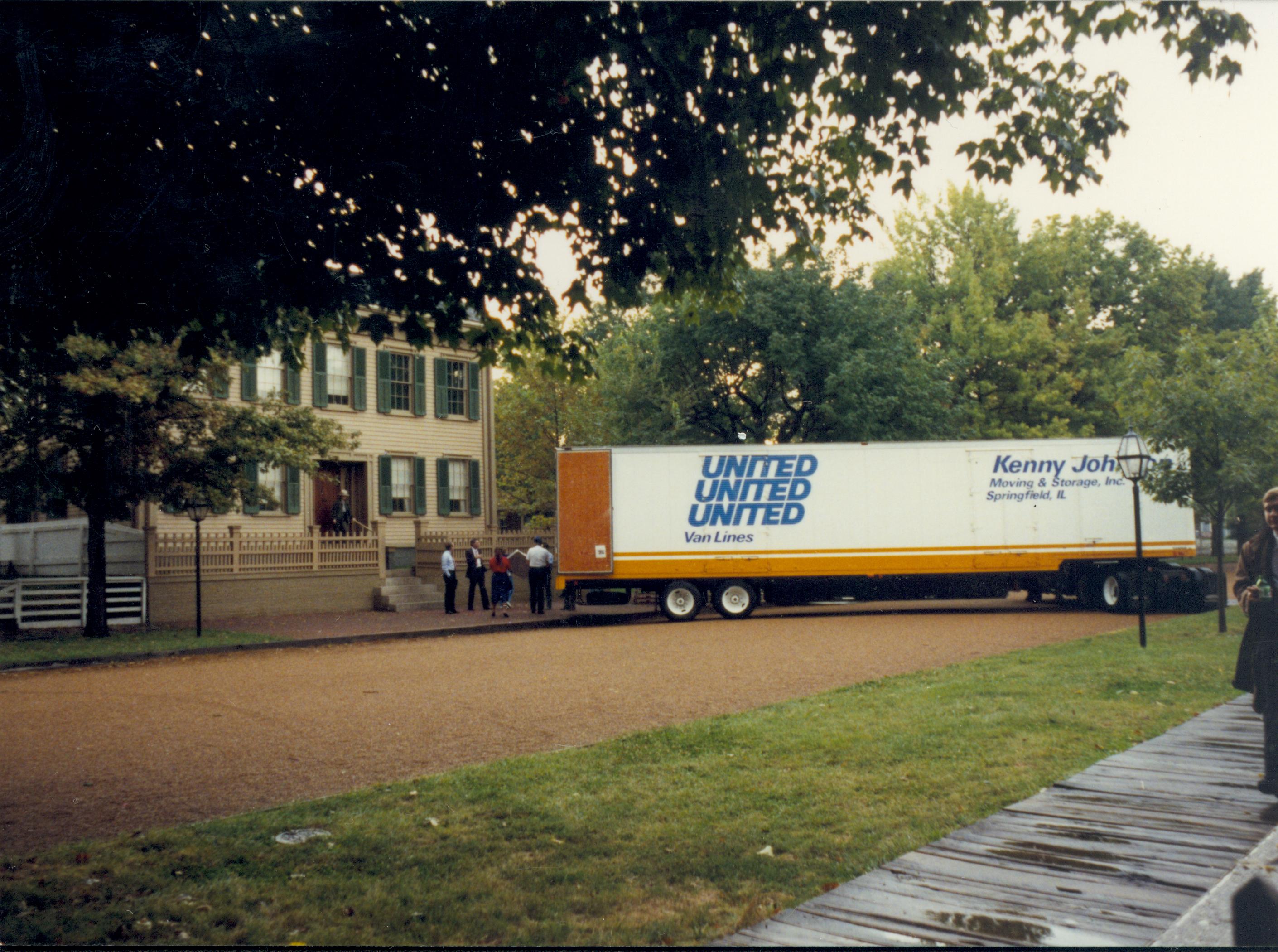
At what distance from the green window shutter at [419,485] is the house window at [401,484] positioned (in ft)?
0.27

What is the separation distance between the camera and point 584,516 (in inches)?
953

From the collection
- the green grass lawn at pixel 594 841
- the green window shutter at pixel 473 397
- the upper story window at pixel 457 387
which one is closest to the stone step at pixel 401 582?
the upper story window at pixel 457 387

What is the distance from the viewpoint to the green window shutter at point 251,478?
71.3ft

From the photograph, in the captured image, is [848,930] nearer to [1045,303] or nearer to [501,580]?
[501,580]

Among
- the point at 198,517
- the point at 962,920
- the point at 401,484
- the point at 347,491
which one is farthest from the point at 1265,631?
the point at 401,484

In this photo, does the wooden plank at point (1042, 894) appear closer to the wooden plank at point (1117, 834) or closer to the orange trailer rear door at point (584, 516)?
the wooden plank at point (1117, 834)

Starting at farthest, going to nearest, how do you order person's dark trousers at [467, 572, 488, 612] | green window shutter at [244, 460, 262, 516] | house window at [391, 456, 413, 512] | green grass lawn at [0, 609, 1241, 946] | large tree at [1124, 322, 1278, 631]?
house window at [391, 456, 413, 512] < person's dark trousers at [467, 572, 488, 612] < green window shutter at [244, 460, 262, 516] < large tree at [1124, 322, 1278, 631] < green grass lawn at [0, 609, 1241, 946]

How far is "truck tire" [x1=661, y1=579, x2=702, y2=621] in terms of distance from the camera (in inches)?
958

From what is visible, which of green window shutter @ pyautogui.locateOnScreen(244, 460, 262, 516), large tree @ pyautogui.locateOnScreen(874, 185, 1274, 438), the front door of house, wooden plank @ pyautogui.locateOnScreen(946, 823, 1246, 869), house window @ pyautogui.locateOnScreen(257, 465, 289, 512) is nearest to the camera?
wooden plank @ pyautogui.locateOnScreen(946, 823, 1246, 869)

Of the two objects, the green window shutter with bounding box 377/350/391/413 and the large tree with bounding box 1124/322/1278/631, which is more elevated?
the green window shutter with bounding box 377/350/391/413

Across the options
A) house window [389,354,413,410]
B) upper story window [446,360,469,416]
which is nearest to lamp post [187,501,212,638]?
house window [389,354,413,410]

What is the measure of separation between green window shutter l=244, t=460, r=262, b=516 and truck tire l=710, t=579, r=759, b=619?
10.4 metres

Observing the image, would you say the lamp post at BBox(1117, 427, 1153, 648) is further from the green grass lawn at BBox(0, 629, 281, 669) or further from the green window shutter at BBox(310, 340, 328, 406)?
the green window shutter at BBox(310, 340, 328, 406)

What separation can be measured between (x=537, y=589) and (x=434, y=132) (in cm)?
2054
